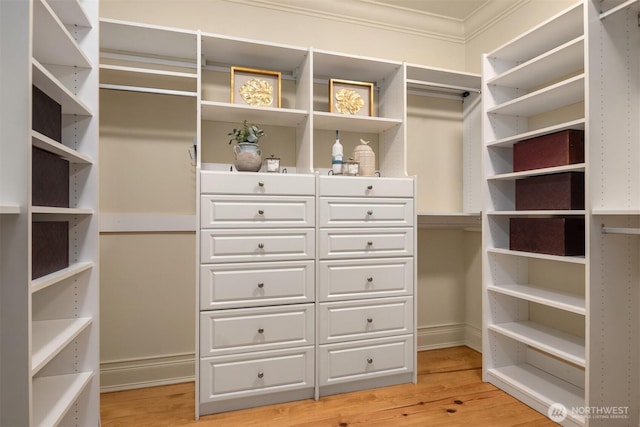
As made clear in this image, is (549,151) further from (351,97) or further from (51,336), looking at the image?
(51,336)

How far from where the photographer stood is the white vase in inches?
82.9

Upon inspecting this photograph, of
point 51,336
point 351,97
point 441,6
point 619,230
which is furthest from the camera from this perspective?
point 441,6

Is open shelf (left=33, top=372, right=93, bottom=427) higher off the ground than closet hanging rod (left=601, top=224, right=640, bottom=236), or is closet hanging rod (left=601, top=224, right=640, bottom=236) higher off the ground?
closet hanging rod (left=601, top=224, right=640, bottom=236)

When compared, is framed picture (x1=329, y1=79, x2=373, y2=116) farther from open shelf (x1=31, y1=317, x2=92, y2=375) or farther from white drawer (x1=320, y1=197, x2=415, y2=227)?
open shelf (x1=31, y1=317, x2=92, y2=375)

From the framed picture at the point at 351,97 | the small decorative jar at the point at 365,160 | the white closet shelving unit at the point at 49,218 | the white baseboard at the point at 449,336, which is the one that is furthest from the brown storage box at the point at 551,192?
the white closet shelving unit at the point at 49,218

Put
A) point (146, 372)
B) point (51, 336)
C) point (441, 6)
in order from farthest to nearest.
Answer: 1. point (441, 6)
2. point (146, 372)
3. point (51, 336)

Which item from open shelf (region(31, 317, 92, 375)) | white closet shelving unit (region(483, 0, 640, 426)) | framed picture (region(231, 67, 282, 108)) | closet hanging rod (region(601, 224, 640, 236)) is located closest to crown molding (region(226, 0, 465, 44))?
framed picture (region(231, 67, 282, 108))

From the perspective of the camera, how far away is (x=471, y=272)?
121 inches

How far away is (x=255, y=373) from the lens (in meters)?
2.06

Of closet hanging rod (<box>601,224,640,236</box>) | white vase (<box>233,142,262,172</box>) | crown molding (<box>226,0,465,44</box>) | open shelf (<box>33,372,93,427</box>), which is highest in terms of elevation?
crown molding (<box>226,0,465,44</box>)

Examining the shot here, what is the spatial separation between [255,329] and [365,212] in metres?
0.94

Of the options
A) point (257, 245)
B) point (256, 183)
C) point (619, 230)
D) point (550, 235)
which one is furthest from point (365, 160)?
point (619, 230)

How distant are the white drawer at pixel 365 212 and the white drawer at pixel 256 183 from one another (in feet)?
0.48

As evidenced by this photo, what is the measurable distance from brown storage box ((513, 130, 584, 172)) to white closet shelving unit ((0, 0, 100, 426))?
231 centimetres
